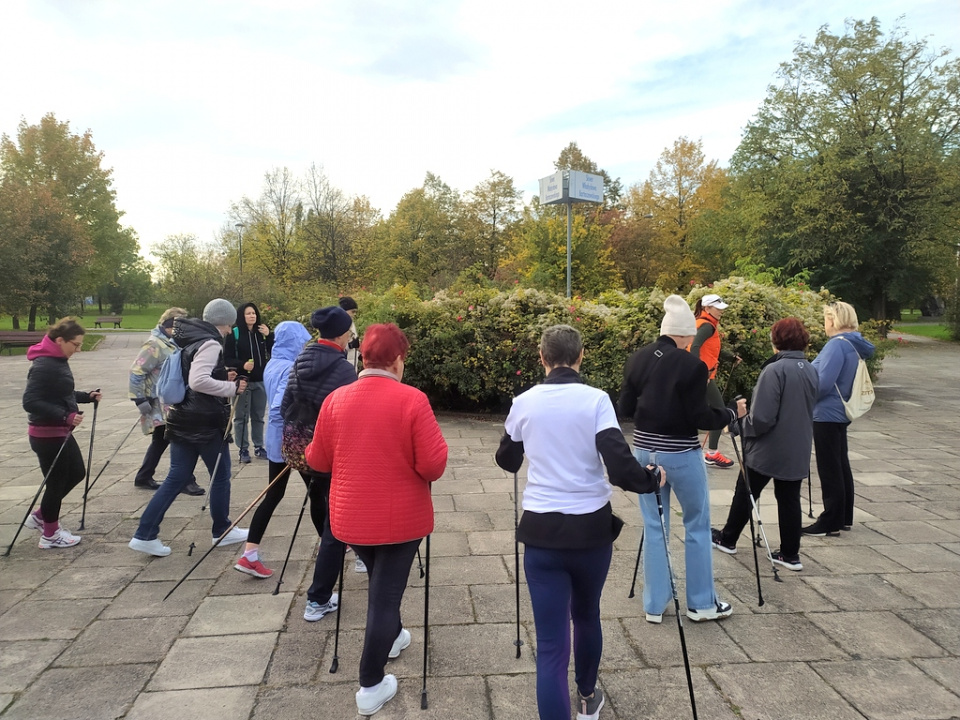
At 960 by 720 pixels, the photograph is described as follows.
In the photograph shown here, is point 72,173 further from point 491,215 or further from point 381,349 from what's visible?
point 381,349

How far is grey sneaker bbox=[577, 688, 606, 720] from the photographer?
2650mm

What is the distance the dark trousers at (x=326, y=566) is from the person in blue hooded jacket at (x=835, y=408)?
3.67 meters

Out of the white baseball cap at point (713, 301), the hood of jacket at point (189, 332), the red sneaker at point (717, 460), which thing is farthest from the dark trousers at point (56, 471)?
the red sneaker at point (717, 460)

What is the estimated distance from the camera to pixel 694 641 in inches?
133

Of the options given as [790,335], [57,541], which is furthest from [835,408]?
[57,541]

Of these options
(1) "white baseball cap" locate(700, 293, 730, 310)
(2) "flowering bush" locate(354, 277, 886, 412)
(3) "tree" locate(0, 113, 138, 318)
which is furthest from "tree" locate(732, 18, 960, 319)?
(3) "tree" locate(0, 113, 138, 318)

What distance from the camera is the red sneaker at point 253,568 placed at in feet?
13.7

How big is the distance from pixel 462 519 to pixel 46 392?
3.32 m

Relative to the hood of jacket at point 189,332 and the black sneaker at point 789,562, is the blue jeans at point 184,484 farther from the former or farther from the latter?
the black sneaker at point 789,562

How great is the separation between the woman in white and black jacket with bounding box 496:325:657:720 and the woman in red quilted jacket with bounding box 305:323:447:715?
1.45ft

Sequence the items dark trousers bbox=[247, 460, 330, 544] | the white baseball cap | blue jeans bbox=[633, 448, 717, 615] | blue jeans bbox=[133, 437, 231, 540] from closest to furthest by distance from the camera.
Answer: blue jeans bbox=[633, 448, 717, 615], dark trousers bbox=[247, 460, 330, 544], blue jeans bbox=[133, 437, 231, 540], the white baseball cap

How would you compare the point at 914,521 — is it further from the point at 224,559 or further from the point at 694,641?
the point at 224,559

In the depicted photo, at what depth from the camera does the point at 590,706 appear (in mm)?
2660

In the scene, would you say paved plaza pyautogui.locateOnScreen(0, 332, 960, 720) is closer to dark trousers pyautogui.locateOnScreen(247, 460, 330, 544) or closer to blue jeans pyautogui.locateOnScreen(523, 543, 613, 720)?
dark trousers pyautogui.locateOnScreen(247, 460, 330, 544)
